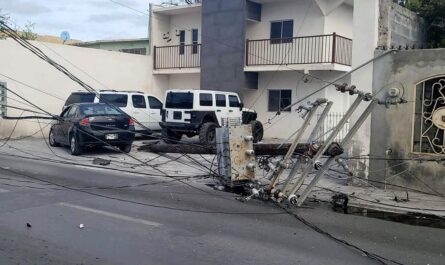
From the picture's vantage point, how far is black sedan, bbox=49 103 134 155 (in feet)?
53.9

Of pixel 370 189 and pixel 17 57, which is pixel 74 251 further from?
pixel 17 57

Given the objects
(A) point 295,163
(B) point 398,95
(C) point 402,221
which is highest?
(B) point 398,95

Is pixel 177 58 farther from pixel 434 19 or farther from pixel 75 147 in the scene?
pixel 434 19

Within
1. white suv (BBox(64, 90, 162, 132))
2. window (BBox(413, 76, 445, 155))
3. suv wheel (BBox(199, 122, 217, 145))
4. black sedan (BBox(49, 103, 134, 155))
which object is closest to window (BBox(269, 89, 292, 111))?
suv wheel (BBox(199, 122, 217, 145))

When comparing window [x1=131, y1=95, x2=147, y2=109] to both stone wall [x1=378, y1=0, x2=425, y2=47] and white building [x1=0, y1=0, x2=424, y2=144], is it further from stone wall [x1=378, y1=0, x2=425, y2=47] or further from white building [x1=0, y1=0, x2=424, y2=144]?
stone wall [x1=378, y1=0, x2=425, y2=47]

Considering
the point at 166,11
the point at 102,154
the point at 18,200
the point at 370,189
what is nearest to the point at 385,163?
the point at 370,189

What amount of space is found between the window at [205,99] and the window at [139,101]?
10.8 feet

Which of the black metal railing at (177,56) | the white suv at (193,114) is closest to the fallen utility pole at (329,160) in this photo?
the white suv at (193,114)

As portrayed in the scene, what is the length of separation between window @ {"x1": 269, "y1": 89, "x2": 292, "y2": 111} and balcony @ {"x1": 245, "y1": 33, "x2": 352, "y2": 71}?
1469 millimetres

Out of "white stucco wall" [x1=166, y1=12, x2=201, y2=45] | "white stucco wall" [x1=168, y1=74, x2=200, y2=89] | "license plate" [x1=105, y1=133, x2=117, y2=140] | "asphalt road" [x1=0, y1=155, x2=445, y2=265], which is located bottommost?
"asphalt road" [x1=0, y1=155, x2=445, y2=265]

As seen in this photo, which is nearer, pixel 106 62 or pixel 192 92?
pixel 192 92

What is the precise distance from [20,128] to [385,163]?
15570 mm

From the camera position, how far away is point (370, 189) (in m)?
11.7

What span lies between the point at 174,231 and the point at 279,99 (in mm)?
17234
